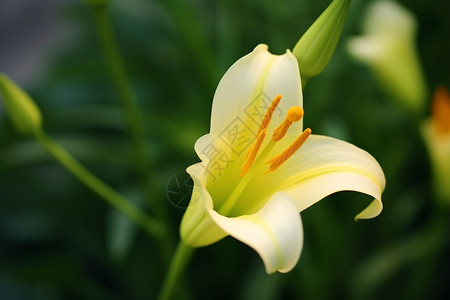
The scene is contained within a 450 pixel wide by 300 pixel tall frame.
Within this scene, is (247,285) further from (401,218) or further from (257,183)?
(257,183)

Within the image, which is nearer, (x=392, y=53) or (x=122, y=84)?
(x=122, y=84)

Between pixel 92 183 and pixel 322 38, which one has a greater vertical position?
pixel 322 38

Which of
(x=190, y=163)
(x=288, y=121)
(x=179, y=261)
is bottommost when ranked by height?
(x=190, y=163)

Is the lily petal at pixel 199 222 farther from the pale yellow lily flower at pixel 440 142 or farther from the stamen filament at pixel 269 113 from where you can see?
the pale yellow lily flower at pixel 440 142

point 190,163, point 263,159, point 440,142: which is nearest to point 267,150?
point 263,159

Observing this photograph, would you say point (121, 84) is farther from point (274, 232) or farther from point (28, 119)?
point (274, 232)

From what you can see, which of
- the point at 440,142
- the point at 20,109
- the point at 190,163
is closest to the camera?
the point at 20,109

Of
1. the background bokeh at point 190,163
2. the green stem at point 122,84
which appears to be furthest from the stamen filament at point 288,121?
the background bokeh at point 190,163
